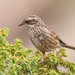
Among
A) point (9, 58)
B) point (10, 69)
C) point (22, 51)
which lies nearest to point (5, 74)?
point (10, 69)

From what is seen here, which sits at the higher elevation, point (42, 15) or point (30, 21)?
point (42, 15)

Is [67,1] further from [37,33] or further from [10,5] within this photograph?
[37,33]

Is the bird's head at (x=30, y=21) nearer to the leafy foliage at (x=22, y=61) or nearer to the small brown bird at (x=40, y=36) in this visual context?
the small brown bird at (x=40, y=36)

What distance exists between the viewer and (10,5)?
8.46 m

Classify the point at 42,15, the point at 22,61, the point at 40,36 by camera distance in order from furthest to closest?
the point at 42,15, the point at 40,36, the point at 22,61

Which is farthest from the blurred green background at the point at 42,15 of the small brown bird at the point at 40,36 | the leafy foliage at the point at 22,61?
the leafy foliage at the point at 22,61

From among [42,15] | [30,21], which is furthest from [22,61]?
[42,15]

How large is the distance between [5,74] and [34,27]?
281 centimetres

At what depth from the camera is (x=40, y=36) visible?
4613mm

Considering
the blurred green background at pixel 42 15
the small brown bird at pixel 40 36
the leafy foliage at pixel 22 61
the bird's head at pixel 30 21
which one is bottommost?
the leafy foliage at pixel 22 61

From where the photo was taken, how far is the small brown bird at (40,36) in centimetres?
458

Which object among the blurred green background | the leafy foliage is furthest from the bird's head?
the blurred green background

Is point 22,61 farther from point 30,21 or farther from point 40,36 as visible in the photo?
point 30,21

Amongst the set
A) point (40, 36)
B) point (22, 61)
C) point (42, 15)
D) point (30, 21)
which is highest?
point (42, 15)
